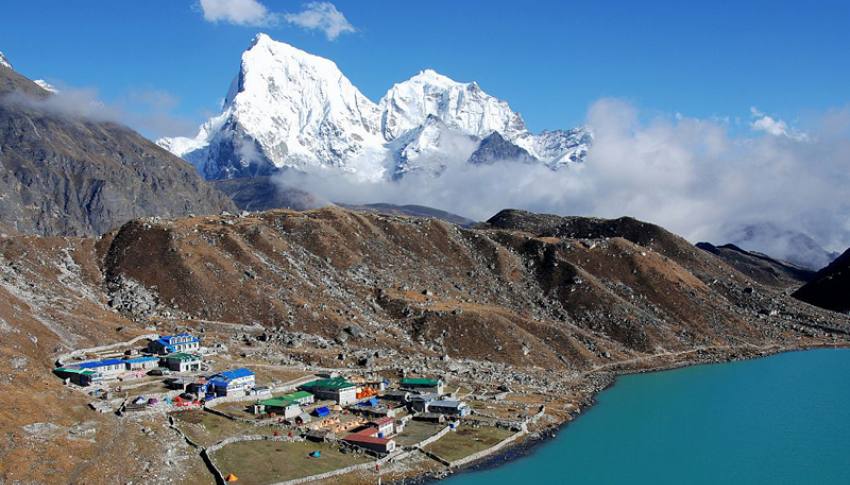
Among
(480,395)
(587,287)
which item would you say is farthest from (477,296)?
(480,395)

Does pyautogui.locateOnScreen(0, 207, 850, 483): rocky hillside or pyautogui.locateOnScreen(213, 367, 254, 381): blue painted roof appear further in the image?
pyautogui.locateOnScreen(213, 367, 254, 381): blue painted roof

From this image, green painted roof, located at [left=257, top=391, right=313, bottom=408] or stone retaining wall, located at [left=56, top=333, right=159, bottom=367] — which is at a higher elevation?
stone retaining wall, located at [left=56, top=333, right=159, bottom=367]

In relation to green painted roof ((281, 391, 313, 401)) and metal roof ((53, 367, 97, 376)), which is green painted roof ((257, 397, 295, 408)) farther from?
metal roof ((53, 367, 97, 376))

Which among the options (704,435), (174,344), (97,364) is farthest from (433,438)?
(97,364)

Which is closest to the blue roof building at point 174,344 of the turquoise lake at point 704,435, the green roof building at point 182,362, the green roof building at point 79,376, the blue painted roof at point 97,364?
the green roof building at point 182,362

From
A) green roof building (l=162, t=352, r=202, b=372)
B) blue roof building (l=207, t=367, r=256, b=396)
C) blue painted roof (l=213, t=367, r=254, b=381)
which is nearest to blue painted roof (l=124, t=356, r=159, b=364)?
green roof building (l=162, t=352, r=202, b=372)

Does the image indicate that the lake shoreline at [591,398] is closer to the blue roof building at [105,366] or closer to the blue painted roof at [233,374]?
the blue painted roof at [233,374]

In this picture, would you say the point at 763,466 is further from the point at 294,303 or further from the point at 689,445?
the point at 294,303
